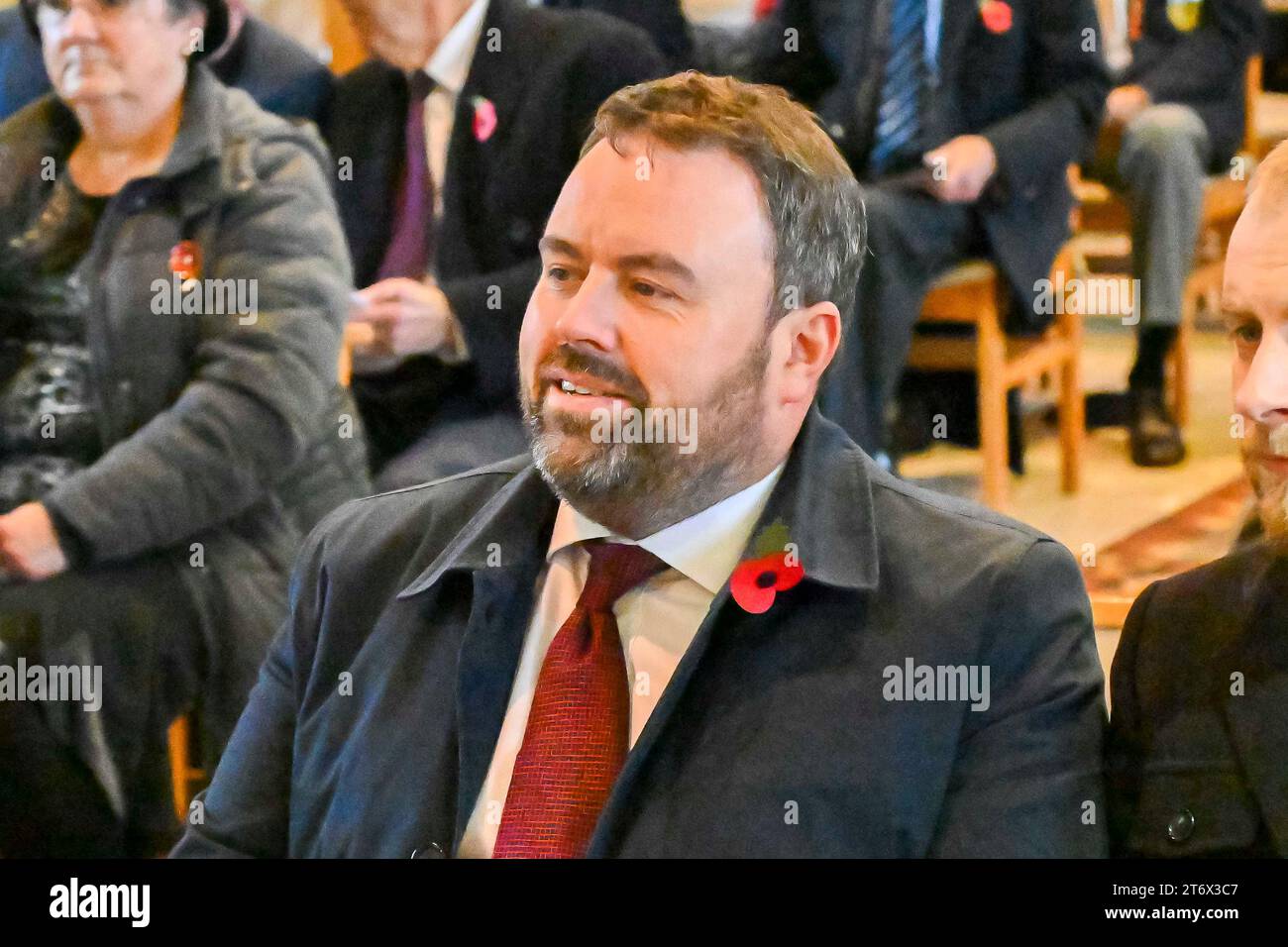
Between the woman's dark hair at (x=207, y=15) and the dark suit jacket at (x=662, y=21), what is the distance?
A: 49 centimetres

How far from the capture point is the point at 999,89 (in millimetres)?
2086

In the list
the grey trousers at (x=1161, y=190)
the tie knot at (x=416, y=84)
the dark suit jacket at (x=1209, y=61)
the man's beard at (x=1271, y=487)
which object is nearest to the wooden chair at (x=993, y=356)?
the grey trousers at (x=1161, y=190)

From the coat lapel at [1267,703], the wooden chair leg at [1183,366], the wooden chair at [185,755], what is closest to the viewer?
the coat lapel at [1267,703]

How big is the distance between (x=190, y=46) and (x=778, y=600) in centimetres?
118

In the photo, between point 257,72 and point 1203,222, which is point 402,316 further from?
point 1203,222

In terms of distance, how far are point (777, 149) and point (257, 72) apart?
901 millimetres

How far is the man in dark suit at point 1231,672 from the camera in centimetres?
154

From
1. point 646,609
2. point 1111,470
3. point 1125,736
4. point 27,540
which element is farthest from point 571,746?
point 27,540

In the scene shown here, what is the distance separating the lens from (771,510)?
1644 millimetres

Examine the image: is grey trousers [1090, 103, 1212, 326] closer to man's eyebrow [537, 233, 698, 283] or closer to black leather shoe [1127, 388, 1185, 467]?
black leather shoe [1127, 388, 1185, 467]

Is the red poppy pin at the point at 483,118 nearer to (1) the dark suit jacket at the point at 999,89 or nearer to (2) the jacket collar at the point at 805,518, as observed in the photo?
(1) the dark suit jacket at the point at 999,89

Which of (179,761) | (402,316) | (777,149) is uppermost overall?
(777,149)

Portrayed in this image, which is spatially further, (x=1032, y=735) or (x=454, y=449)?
(x=454, y=449)

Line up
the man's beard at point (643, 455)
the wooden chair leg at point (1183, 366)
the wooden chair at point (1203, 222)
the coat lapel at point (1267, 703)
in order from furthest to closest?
the wooden chair leg at point (1183, 366), the wooden chair at point (1203, 222), the man's beard at point (643, 455), the coat lapel at point (1267, 703)
